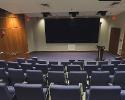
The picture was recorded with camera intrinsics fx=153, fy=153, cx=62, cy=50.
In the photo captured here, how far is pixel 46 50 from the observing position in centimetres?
1416

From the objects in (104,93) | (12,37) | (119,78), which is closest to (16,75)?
(104,93)

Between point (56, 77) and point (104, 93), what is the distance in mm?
1774

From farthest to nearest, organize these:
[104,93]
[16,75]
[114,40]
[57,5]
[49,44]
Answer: [49,44]
[114,40]
[57,5]
[16,75]
[104,93]

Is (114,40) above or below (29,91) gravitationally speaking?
above

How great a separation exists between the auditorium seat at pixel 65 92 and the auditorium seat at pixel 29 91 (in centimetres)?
25

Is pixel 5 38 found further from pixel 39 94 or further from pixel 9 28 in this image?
pixel 39 94

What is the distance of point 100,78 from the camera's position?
14.3 feet

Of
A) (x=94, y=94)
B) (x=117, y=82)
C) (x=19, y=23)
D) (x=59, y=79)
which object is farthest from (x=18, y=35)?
(x=94, y=94)

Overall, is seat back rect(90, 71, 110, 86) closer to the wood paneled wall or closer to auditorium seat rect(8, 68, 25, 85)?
auditorium seat rect(8, 68, 25, 85)

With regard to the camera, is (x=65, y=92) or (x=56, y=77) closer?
(x=65, y=92)

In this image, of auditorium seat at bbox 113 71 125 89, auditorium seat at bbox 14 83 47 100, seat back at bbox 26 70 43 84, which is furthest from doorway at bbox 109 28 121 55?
auditorium seat at bbox 14 83 47 100

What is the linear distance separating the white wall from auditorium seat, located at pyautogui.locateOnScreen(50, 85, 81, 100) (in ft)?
35.9

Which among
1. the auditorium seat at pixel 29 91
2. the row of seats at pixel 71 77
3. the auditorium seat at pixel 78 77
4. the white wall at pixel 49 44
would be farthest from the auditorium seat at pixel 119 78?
the white wall at pixel 49 44

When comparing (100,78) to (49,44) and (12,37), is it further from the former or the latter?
Result: (49,44)
